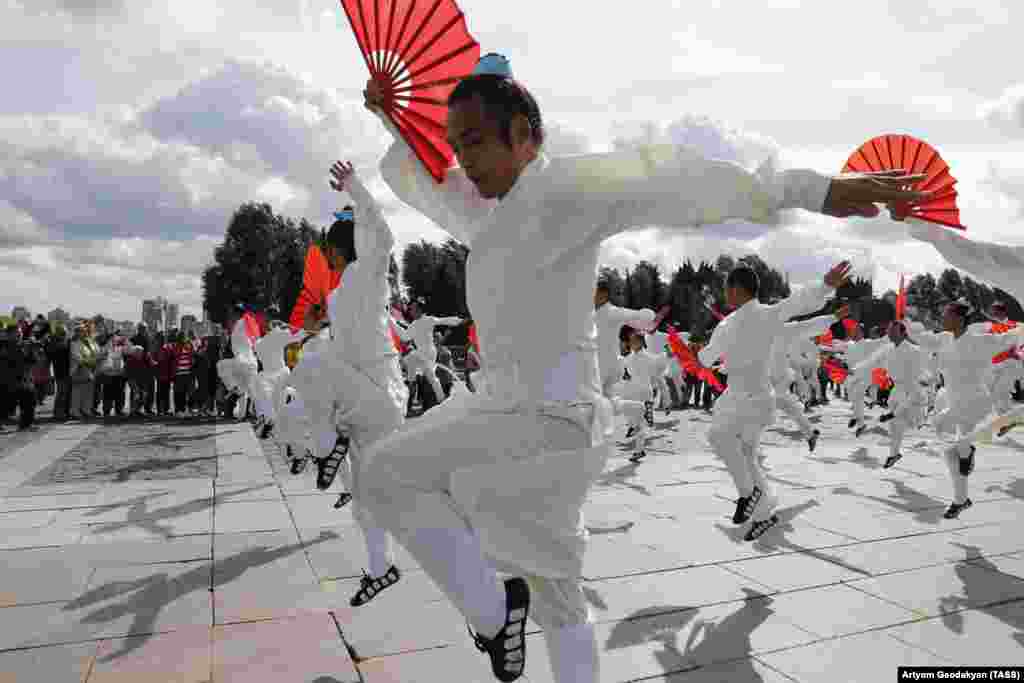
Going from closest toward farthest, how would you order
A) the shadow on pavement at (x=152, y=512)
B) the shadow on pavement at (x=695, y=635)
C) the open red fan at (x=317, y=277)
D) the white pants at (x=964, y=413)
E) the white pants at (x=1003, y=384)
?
the shadow on pavement at (x=695, y=635)
the shadow on pavement at (x=152, y=512)
the open red fan at (x=317, y=277)
the white pants at (x=964, y=413)
the white pants at (x=1003, y=384)

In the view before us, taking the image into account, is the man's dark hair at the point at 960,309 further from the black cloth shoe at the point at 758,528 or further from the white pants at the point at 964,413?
the black cloth shoe at the point at 758,528

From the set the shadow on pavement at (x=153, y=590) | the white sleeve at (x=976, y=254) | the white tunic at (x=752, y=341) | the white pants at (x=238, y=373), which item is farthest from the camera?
the white pants at (x=238, y=373)

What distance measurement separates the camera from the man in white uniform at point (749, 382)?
19.0ft

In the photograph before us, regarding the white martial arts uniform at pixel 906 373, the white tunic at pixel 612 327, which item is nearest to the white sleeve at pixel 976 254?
the white tunic at pixel 612 327

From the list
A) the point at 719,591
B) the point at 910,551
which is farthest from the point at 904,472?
the point at 719,591

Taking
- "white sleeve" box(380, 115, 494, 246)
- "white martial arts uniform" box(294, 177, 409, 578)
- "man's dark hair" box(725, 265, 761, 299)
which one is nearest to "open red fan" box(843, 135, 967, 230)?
"man's dark hair" box(725, 265, 761, 299)

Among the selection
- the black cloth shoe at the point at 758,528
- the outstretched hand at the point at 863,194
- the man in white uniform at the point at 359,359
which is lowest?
the black cloth shoe at the point at 758,528

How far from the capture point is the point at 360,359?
5172mm

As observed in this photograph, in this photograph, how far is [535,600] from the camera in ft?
8.31

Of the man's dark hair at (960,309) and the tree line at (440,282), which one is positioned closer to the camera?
the man's dark hair at (960,309)

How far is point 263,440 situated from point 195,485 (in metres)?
4.35

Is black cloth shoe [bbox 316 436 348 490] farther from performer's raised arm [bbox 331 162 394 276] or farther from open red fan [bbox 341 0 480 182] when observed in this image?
open red fan [bbox 341 0 480 182]

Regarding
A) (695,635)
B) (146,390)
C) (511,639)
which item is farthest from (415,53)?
(146,390)

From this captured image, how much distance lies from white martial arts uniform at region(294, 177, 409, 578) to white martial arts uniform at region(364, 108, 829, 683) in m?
2.38
